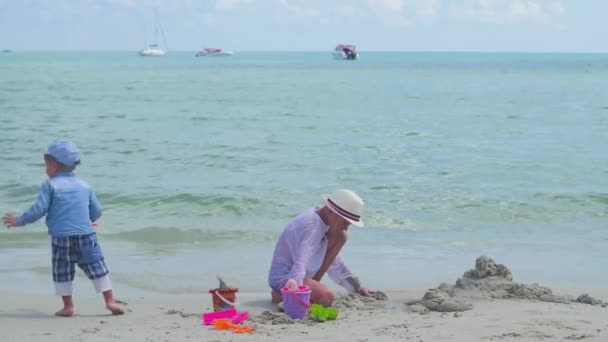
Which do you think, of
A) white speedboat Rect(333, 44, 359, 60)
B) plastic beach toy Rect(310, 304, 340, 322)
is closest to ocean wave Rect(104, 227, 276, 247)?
plastic beach toy Rect(310, 304, 340, 322)

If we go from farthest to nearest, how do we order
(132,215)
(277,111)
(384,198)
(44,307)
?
(277,111) < (384,198) < (132,215) < (44,307)

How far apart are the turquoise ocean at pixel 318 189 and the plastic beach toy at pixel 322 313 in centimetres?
144

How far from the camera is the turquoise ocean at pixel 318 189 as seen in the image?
7945 mm

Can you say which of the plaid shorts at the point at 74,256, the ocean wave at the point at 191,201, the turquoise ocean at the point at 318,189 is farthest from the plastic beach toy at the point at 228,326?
A: the ocean wave at the point at 191,201

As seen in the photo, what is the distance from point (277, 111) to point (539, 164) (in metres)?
14.4

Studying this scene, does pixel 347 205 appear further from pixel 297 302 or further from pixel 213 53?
pixel 213 53

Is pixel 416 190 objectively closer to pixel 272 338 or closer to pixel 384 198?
pixel 384 198

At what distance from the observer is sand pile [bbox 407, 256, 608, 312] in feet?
19.5

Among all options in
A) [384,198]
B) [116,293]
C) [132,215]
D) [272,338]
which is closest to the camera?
[272,338]

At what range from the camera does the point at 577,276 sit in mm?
7539

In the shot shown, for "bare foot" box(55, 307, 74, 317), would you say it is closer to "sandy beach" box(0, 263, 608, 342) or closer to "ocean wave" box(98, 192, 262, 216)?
"sandy beach" box(0, 263, 608, 342)

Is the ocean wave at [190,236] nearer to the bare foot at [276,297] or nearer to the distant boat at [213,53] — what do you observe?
the bare foot at [276,297]

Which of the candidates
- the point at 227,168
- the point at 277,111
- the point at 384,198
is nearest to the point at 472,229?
the point at 384,198

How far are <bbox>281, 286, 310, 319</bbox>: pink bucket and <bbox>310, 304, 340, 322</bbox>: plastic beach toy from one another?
0.14 feet
